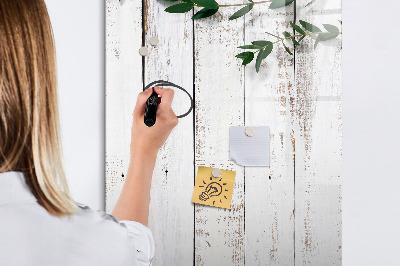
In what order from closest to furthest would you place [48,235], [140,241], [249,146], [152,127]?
[48,235] → [140,241] → [152,127] → [249,146]

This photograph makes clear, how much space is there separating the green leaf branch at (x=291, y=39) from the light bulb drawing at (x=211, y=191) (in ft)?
0.98

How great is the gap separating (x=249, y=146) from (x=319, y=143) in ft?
0.54

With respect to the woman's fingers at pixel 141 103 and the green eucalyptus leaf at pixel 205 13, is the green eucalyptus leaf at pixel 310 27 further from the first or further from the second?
the woman's fingers at pixel 141 103

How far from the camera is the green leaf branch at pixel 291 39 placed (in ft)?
2.89

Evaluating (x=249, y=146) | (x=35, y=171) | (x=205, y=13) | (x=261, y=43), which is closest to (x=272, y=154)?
(x=249, y=146)

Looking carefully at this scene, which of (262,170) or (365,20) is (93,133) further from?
(365,20)

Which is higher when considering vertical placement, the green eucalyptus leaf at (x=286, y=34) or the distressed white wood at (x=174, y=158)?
the green eucalyptus leaf at (x=286, y=34)

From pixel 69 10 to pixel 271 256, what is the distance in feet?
2.52

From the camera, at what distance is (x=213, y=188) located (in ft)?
3.09

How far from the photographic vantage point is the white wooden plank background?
893 millimetres

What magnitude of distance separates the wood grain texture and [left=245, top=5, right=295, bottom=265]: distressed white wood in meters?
0.02

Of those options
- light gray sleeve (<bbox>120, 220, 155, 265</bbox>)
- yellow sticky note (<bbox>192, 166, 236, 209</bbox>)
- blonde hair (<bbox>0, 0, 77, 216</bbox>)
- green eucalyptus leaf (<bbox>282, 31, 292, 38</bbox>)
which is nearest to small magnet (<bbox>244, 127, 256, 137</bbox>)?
yellow sticky note (<bbox>192, 166, 236, 209</bbox>)

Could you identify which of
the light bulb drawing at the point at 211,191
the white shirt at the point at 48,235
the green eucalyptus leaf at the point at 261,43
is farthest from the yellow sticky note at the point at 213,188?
the white shirt at the point at 48,235

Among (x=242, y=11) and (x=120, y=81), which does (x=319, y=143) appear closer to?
(x=242, y=11)
